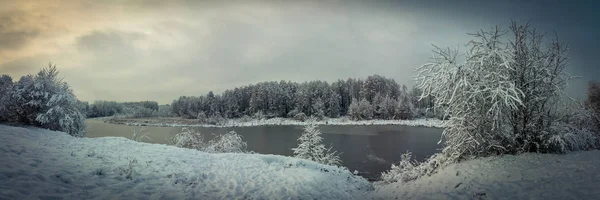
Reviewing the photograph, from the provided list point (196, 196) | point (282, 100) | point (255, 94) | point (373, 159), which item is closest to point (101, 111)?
point (255, 94)

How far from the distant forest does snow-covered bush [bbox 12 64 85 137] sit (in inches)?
2551

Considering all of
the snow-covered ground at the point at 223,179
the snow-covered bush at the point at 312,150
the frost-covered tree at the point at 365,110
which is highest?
the frost-covered tree at the point at 365,110

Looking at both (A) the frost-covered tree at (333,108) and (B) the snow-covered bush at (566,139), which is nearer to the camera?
(B) the snow-covered bush at (566,139)

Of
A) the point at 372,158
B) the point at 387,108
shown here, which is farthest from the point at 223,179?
the point at 387,108

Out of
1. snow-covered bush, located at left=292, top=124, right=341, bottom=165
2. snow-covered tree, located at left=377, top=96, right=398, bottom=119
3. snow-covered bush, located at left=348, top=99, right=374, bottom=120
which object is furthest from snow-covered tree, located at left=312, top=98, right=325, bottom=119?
snow-covered bush, located at left=292, top=124, right=341, bottom=165

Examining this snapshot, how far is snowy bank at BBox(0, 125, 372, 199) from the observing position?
22.0ft

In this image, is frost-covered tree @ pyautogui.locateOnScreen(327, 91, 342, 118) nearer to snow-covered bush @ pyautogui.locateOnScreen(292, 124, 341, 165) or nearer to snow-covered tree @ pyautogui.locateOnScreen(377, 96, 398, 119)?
snow-covered tree @ pyautogui.locateOnScreen(377, 96, 398, 119)

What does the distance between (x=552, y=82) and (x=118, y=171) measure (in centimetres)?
1558

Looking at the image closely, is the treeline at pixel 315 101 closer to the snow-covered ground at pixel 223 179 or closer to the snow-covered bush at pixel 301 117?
Answer: the snow-covered bush at pixel 301 117

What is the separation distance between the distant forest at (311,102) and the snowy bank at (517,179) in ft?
223

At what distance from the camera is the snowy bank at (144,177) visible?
6.71m

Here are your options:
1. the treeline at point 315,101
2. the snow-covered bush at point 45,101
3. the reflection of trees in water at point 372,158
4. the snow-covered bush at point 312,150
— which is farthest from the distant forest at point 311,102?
the snow-covered bush at point 45,101

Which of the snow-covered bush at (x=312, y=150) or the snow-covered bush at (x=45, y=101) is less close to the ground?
the snow-covered bush at (x=45, y=101)

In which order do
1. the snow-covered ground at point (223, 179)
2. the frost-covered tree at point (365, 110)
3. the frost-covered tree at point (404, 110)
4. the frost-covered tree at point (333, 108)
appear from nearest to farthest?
the snow-covered ground at point (223, 179)
the frost-covered tree at point (404, 110)
the frost-covered tree at point (365, 110)
the frost-covered tree at point (333, 108)
